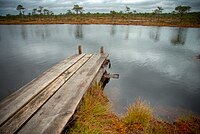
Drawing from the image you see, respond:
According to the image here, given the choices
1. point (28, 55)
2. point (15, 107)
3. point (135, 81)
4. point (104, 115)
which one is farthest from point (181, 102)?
point (28, 55)

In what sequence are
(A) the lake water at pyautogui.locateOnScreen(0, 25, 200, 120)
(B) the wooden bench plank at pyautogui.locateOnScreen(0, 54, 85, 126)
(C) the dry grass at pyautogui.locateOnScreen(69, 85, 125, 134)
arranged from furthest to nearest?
(A) the lake water at pyautogui.locateOnScreen(0, 25, 200, 120), (C) the dry grass at pyautogui.locateOnScreen(69, 85, 125, 134), (B) the wooden bench plank at pyautogui.locateOnScreen(0, 54, 85, 126)

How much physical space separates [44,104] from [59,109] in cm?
39

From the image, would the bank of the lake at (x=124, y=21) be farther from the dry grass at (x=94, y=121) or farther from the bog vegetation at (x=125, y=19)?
the dry grass at (x=94, y=121)

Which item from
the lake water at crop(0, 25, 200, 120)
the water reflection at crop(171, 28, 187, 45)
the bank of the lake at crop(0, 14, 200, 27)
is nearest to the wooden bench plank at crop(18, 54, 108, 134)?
the lake water at crop(0, 25, 200, 120)

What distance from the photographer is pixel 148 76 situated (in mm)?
7961

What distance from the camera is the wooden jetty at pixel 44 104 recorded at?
2.51 m

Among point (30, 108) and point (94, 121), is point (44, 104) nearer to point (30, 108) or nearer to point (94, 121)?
point (30, 108)

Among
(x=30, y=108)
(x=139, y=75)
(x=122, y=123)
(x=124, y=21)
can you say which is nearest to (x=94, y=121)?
(x=122, y=123)

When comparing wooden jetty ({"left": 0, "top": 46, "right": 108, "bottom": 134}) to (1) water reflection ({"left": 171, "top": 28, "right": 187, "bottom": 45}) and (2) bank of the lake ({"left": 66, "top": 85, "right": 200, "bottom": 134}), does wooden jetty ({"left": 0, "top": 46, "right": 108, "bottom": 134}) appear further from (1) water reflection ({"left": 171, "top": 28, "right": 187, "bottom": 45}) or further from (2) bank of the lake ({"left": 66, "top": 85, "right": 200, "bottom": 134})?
(1) water reflection ({"left": 171, "top": 28, "right": 187, "bottom": 45})

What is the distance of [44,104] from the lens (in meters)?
3.20

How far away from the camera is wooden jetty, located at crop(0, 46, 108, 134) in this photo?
2514 mm

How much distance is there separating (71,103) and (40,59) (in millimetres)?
7958

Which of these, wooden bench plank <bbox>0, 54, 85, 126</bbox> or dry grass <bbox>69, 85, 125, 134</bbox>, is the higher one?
wooden bench plank <bbox>0, 54, 85, 126</bbox>

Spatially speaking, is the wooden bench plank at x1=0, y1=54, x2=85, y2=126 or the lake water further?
the lake water
